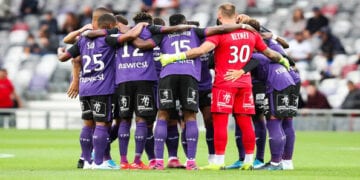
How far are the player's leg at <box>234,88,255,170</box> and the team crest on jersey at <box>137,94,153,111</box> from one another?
45.9 inches

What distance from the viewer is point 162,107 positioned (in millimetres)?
16188

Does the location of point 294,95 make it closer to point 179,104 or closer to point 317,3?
point 179,104

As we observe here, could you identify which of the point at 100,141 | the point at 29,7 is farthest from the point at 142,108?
the point at 29,7

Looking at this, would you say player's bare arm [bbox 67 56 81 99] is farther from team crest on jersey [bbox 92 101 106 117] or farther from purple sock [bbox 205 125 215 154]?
purple sock [bbox 205 125 215 154]

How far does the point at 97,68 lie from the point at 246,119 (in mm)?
2179

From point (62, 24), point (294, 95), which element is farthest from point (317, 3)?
point (294, 95)

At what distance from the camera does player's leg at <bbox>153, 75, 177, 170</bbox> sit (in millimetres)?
16141

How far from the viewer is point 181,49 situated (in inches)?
641

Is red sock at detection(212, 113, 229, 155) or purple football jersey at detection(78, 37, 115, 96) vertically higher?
purple football jersey at detection(78, 37, 115, 96)

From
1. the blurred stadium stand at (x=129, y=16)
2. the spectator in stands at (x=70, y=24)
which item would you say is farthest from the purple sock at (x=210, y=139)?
the spectator in stands at (x=70, y=24)

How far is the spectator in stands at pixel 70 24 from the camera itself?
3434cm

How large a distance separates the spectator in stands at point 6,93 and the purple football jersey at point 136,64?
50.0 feet

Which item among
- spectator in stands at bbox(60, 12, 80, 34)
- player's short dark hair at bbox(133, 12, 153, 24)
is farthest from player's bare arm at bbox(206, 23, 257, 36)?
spectator in stands at bbox(60, 12, 80, 34)

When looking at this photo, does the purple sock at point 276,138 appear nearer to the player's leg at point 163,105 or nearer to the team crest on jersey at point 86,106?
the player's leg at point 163,105
